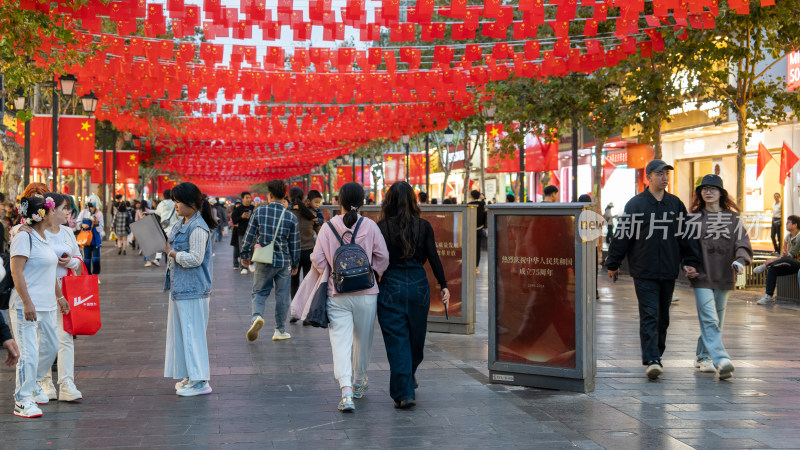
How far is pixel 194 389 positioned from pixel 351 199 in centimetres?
215

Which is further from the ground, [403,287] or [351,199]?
[351,199]

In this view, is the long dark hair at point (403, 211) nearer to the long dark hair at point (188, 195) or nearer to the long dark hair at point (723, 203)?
the long dark hair at point (188, 195)

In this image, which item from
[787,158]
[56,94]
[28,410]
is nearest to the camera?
[28,410]

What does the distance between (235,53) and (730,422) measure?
13251 millimetres

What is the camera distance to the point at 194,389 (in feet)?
26.5

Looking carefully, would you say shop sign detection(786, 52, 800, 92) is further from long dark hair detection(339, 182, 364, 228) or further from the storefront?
long dark hair detection(339, 182, 364, 228)

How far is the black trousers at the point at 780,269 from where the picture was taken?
15617mm

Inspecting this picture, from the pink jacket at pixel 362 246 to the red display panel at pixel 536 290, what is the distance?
1.42 meters

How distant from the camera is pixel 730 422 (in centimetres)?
703

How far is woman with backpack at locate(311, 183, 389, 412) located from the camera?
733 cm

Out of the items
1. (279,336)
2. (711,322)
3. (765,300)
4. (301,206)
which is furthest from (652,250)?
(765,300)

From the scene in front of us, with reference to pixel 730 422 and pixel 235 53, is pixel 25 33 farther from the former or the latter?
pixel 730 422

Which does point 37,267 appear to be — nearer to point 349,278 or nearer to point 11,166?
point 349,278

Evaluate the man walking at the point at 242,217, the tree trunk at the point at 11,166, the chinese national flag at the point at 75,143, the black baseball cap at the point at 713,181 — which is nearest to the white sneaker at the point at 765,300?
the black baseball cap at the point at 713,181
